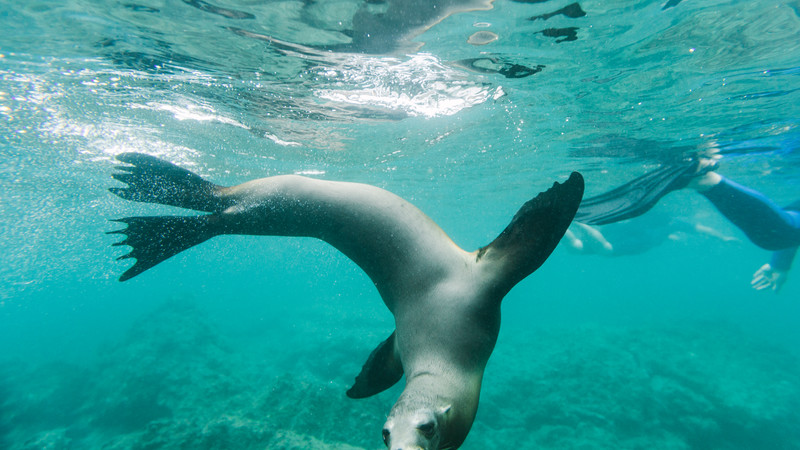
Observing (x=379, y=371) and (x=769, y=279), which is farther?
(x=769, y=279)

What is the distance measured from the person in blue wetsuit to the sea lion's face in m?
10.5

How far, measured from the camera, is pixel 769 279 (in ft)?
32.8

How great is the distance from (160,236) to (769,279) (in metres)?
14.1

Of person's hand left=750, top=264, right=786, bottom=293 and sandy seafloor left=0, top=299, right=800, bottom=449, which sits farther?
person's hand left=750, top=264, right=786, bottom=293

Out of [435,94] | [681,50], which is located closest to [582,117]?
[681,50]

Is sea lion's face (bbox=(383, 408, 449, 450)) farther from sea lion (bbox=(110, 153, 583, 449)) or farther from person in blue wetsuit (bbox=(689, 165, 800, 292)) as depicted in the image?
person in blue wetsuit (bbox=(689, 165, 800, 292))

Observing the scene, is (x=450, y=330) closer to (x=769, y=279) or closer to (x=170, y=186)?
(x=170, y=186)

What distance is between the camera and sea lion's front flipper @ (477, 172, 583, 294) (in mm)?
2016

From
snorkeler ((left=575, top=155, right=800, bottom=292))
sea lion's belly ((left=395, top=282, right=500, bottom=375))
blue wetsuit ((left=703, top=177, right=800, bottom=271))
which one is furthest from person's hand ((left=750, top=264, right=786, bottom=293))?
sea lion's belly ((left=395, top=282, right=500, bottom=375))

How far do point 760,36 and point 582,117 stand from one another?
4381mm

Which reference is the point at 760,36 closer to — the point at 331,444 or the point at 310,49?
the point at 310,49

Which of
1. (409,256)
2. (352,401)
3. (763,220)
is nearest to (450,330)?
(409,256)

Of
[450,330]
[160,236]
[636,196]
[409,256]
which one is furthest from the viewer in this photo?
[636,196]

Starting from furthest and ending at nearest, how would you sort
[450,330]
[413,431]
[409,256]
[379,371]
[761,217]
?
[761,217] → [379,371] → [409,256] → [450,330] → [413,431]
